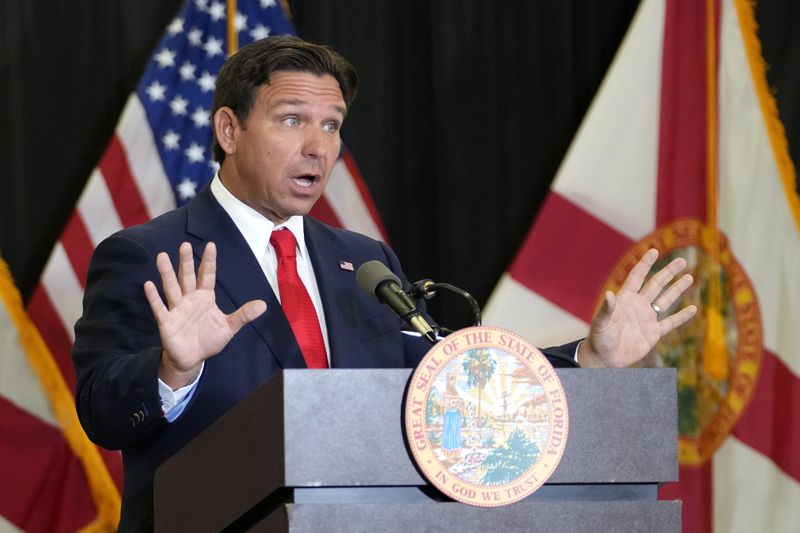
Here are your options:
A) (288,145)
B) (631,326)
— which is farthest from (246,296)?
(631,326)

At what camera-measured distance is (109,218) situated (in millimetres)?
3910

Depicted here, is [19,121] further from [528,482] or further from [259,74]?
[528,482]

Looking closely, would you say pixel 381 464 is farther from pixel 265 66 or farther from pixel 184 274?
pixel 265 66

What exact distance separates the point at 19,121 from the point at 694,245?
2.25 metres

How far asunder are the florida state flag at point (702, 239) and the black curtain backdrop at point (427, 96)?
0.49ft

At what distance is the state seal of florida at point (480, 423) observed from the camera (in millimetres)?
1597

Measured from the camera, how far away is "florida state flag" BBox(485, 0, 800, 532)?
4293 millimetres

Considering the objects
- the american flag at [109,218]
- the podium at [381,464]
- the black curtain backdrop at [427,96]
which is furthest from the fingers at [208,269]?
the black curtain backdrop at [427,96]

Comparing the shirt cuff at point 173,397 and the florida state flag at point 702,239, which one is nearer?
the shirt cuff at point 173,397

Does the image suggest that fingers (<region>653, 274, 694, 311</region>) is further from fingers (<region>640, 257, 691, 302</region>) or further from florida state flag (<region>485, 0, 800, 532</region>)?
florida state flag (<region>485, 0, 800, 532</region>)

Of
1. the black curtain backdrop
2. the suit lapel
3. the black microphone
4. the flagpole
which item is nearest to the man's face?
the suit lapel

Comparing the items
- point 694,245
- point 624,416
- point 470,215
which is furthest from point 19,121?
point 624,416

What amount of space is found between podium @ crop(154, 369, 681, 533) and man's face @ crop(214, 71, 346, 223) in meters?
0.93

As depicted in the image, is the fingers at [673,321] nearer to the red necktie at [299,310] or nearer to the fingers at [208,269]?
the red necktie at [299,310]
